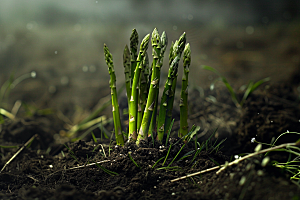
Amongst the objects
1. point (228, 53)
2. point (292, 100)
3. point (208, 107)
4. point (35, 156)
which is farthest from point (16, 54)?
point (292, 100)

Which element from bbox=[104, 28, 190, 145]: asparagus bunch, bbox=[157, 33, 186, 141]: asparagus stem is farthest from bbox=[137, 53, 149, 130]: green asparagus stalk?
bbox=[157, 33, 186, 141]: asparagus stem

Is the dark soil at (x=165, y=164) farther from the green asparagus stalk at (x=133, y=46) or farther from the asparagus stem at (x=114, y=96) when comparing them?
the green asparagus stalk at (x=133, y=46)

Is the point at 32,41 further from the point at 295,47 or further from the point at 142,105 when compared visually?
the point at 295,47

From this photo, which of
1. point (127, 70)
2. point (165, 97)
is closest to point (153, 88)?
point (165, 97)

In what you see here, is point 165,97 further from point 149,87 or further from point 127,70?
point 127,70

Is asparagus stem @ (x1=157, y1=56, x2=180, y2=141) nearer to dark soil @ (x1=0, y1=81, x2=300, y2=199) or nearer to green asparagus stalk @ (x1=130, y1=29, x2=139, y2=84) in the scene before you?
dark soil @ (x1=0, y1=81, x2=300, y2=199)

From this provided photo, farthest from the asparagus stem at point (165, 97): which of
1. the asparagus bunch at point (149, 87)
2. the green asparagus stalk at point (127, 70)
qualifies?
the green asparagus stalk at point (127, 70)
